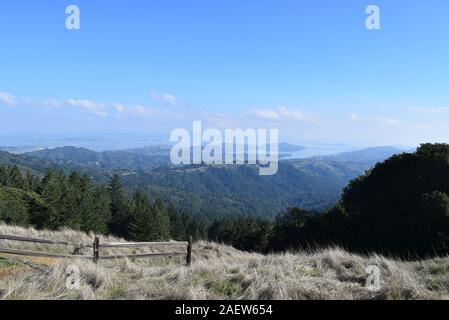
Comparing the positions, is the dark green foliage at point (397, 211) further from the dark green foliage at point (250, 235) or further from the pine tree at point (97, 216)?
the pine tree at point (97, 216)

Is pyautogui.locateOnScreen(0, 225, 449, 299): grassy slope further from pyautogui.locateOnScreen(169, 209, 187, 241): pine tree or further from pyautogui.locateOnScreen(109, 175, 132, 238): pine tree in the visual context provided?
pyautogui.locateOnScreen(169, 209, 187, 241): pine tree

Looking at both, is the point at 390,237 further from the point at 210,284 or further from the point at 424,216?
the point at 210,284

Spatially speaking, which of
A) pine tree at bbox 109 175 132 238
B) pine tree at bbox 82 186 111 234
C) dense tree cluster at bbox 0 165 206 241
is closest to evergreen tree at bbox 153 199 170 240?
dense tree cluster at bbox 0 165 206 241

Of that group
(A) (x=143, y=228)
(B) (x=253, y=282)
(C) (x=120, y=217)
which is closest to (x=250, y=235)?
(A) (x=143, y=228)

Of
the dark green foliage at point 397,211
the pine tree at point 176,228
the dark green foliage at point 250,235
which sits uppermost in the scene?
the dark green foliage at point 397,211

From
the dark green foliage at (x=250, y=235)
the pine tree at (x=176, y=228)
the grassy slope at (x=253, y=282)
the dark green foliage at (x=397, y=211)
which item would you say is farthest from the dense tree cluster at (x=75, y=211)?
the grassy slope at (x=253, y=282)

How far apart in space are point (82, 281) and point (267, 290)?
3527mm

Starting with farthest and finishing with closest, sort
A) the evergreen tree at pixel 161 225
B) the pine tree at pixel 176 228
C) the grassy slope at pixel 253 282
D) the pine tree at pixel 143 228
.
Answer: the pine tree at pixel 176 228 → the evergreen tree at pixel 161 225 → the pine tree at pixel 143 228 → the grassy slope at pixel 253 282

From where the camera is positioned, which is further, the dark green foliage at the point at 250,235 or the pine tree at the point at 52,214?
the dark green foliage at the point at 250,235

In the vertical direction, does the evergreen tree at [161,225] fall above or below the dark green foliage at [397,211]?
below

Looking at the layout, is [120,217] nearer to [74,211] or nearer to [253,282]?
[74,211]
